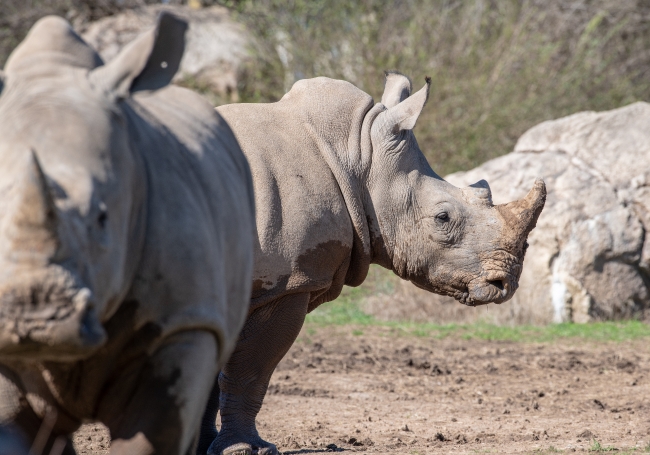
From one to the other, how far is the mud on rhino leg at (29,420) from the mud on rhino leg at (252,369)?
1.82 meters

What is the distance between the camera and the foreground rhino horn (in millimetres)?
5574

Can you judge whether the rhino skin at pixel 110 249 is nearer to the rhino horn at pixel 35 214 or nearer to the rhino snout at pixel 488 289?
the rhino horn at pixel 35 214

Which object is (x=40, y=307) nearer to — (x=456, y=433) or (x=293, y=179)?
(x=293, y=179)

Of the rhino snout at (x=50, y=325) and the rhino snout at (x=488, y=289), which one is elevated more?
the rhino snout at (x=50, y=325)

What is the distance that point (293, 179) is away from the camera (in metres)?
4.84

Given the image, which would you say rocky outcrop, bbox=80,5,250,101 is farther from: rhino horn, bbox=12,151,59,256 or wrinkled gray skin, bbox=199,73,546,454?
rhino horn, bbox=12,151,59,256

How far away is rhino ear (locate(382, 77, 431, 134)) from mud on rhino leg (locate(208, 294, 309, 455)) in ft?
3.68

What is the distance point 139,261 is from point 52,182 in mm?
441

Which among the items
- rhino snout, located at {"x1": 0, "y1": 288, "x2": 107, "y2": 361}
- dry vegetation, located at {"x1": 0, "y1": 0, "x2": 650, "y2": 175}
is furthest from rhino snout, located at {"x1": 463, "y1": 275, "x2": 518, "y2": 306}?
dry vegetation, located at {"x1": 0, "y1": 0, "x2": 650, "y2": 175}

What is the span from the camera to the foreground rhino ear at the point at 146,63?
2686 millimetres

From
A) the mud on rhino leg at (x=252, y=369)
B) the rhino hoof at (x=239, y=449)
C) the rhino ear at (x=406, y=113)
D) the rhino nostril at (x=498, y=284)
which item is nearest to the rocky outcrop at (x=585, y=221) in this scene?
the rhino nostril at (x=498, y=284)

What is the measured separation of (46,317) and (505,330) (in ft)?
25.3

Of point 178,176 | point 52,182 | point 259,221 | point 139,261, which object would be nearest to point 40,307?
point 52,182

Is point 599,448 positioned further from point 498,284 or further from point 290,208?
point 290,208
